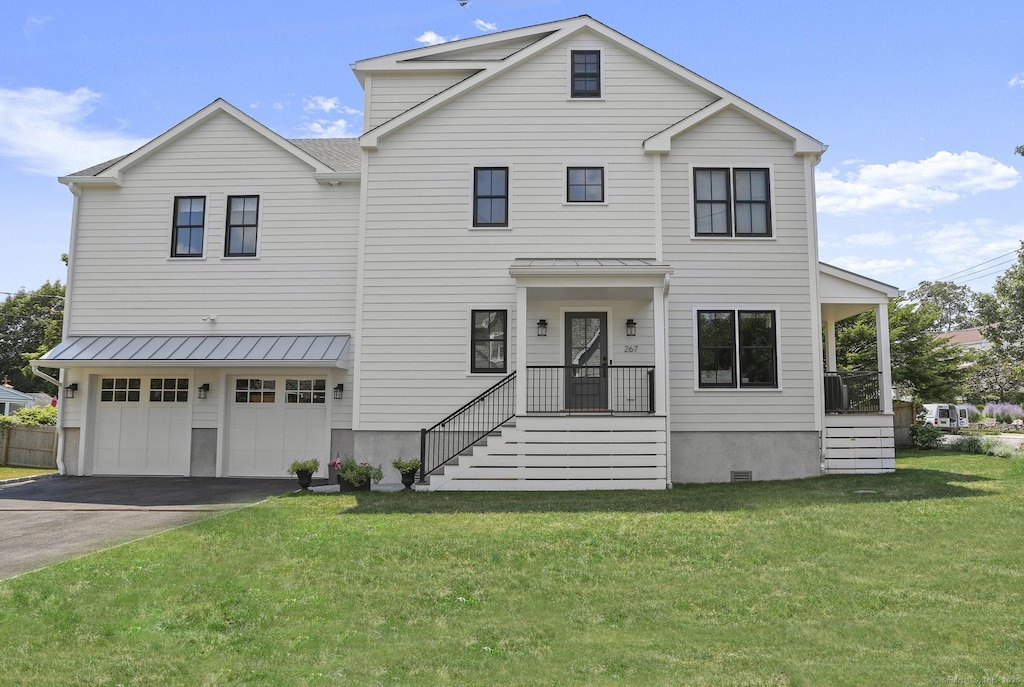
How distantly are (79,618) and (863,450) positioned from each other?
45.1 ft

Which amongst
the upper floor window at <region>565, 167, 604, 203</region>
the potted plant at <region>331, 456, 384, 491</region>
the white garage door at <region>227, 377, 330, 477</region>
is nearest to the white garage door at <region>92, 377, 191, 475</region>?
the white garage door at <region>227, 377, 330, 477</region>

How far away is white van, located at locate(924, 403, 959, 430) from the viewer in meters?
34.7

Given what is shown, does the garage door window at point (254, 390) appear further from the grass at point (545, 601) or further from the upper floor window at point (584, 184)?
the upper floor window at point (584, 184)

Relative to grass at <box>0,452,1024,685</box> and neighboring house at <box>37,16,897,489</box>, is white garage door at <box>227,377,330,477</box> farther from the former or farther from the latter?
grass at <box>0,452,1024,685</box>

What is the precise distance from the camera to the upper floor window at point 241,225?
647 inches

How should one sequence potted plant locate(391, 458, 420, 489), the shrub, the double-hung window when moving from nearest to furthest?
1. potted plant locate(391, 458, 420, 489)
2. the double-hung window
3. the shrub

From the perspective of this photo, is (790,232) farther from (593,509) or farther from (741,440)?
(593,509)

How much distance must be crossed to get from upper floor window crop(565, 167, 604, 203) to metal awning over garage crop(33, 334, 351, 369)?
19.1ft

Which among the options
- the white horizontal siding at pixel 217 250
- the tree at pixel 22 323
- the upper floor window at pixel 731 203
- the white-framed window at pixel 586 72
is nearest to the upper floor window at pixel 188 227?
the white horizontal siding at pixel 217 250

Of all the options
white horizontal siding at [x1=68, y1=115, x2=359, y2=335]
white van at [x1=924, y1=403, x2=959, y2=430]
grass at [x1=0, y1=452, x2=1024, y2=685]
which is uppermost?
white horizontal siding at [x1=68, y1=115, x2=359, y2=335]

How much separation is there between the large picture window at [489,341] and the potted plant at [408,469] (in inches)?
97.1

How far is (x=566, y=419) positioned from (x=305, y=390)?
6605 mm

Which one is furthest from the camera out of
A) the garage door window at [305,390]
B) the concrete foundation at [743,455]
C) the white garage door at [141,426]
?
the white garage door at [141,426]

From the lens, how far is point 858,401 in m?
15.9
